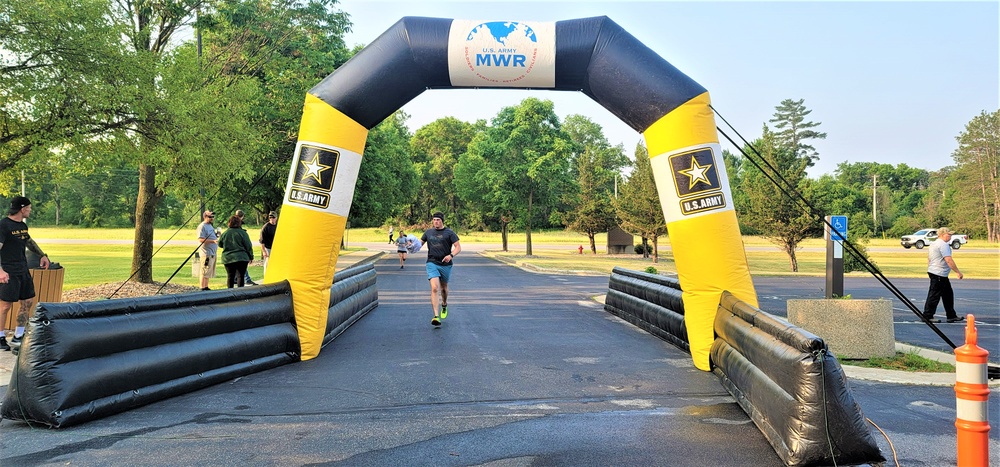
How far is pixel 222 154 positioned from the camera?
14.3 m

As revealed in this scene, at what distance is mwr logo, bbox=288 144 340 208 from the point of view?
8.14 metres

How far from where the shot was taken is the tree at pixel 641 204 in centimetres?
3391

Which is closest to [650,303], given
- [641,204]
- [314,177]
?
[314,177]

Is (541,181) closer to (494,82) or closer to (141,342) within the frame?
(494,82)

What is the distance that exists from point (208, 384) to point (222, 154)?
30.0ft

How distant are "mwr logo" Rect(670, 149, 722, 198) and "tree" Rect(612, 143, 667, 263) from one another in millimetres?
25837

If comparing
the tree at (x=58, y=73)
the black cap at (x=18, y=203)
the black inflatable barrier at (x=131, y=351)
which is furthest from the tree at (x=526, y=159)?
the black inflatable barrier at (x=131, y=351)

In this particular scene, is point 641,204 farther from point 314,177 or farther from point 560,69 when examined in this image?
point 314,177

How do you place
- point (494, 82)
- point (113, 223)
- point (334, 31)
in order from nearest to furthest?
1. point (494, 82)
2. point (334, 31)
3. point (113, 223)

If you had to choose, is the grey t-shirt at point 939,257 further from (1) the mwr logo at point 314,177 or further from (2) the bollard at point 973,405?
(1) the mwr logo at point 314,177

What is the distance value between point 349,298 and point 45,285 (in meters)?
4.34

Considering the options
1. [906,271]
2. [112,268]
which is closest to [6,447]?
[112,268]

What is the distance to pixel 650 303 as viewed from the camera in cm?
1027

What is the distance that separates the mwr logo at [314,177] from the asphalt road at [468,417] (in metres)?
2.01
